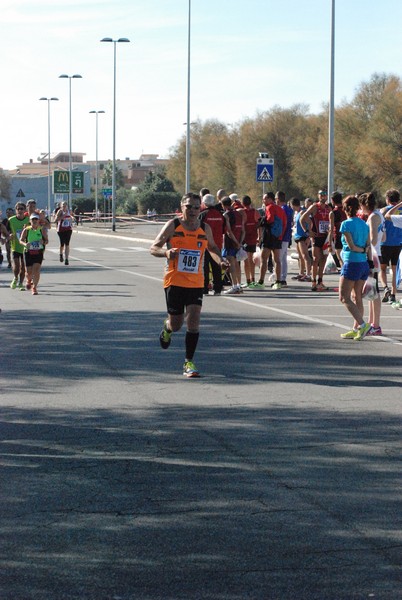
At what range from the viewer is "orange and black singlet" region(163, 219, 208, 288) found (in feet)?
37.4

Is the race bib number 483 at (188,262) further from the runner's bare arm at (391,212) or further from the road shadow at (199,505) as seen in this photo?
the runner's bare arm at (391,212)

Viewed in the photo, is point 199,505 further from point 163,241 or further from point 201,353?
point 201,353

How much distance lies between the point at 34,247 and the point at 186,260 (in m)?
10.9

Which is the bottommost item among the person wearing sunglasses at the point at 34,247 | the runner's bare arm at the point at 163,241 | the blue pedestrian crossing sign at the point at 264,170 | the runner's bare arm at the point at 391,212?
the person wearing sunglasses at the point at 34,247

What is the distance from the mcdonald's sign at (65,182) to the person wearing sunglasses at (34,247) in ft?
280

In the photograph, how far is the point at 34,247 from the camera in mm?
21859

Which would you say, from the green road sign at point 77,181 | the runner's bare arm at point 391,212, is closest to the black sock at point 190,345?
the runner's bare arm at point 391,212

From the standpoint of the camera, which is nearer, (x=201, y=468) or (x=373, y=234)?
(x=201, y=468)

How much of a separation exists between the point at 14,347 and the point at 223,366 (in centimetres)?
299

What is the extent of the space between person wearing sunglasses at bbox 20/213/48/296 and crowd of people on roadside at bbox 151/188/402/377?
3195 millimetres

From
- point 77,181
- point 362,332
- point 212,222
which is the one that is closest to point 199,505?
point 362,332

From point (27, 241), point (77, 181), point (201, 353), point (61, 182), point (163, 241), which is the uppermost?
point (77, 181)

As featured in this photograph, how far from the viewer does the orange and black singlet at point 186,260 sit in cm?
1141

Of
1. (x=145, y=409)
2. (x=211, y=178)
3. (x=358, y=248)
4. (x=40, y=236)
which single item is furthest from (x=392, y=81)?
(x=145, y=409)
